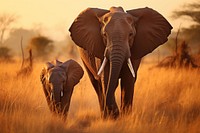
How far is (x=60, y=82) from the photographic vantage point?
740 cm

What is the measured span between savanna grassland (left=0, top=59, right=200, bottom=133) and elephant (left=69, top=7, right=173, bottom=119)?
0.43 metres

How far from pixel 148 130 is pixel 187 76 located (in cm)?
512

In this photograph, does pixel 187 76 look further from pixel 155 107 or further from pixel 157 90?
pixel 155 107

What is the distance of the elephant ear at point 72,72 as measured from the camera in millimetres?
7989

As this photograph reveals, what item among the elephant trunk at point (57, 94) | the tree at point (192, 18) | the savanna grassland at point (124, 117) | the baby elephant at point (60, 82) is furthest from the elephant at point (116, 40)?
the tree at point (192, 18)

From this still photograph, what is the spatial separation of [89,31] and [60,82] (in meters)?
0.99

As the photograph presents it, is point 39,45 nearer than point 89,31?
No

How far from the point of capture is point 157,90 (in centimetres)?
959

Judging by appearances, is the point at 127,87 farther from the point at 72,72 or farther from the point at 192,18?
the point at 192,18

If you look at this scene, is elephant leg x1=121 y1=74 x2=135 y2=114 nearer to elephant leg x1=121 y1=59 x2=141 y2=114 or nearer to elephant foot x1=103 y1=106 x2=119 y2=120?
elephant leg x1=121 y1=59 x2=141 y2=114

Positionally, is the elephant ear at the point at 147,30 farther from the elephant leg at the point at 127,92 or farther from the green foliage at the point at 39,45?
the green foliage at the point at 39,45

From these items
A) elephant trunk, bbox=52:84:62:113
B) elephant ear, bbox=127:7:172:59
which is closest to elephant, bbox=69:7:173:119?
elephant ear, bbox=127:7:172:59

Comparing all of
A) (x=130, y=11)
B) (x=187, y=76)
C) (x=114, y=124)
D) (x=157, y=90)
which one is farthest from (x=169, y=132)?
→ (x=187, y=76)

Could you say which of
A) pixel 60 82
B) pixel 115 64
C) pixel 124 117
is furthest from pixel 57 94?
pixel 115 64
